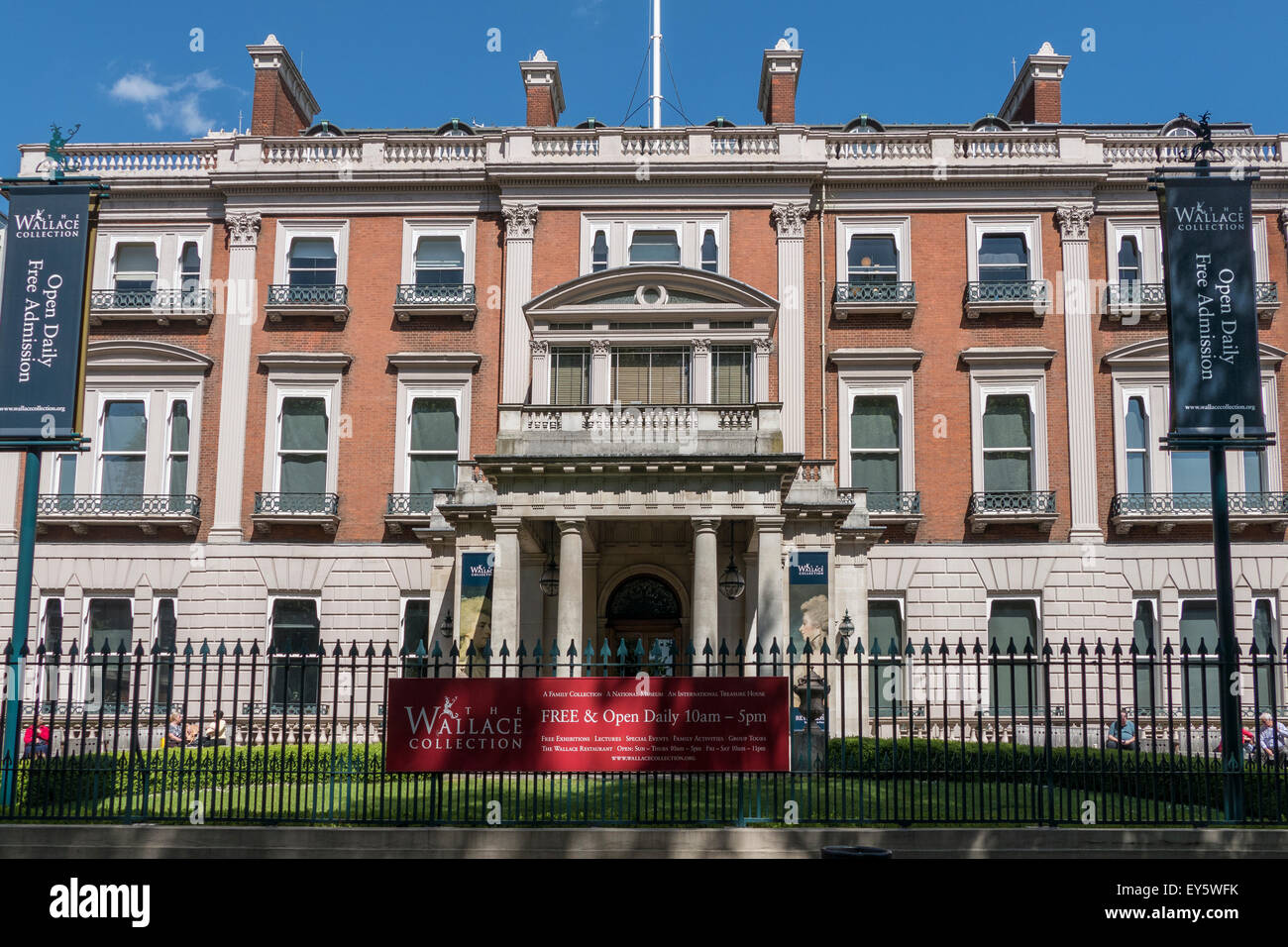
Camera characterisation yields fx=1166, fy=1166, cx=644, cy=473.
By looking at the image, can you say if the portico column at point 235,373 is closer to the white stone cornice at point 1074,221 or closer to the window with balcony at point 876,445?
the window with balcony at point 876,445

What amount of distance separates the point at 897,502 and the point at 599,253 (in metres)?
10.6

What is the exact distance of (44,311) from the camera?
59.2 ft

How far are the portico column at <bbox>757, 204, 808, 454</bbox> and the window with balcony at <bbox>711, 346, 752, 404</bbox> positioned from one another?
39.0 inches

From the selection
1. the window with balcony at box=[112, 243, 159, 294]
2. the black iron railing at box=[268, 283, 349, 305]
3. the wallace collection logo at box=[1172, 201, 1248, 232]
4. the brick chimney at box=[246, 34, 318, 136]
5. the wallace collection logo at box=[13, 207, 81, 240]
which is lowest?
the wallace collection logo at box=[1172, 201, 1248, 232]

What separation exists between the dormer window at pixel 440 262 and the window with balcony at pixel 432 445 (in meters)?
3.40

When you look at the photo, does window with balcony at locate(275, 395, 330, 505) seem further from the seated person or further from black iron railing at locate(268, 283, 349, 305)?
the seated person

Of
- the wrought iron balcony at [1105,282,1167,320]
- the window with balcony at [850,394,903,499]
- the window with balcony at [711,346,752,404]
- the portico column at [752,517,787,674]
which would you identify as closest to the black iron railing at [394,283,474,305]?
the window with balcony at [711,346,752,404]

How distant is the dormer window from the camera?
3238 centimetres

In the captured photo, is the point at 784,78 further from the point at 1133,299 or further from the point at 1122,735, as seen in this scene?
the point at 1122,735

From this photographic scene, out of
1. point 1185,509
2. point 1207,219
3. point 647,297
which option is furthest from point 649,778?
point 1185,509

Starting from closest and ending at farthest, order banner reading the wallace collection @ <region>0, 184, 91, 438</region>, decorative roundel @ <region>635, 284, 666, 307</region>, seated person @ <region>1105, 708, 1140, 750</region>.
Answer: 1. seated person @ <region>1105, 708, 1140, 750</region>
2. banner reading the wallace collection @ <region>0, 184, 91, 438</region>
3. decorative roundel @ <region>635, 284, 666, 307</region>

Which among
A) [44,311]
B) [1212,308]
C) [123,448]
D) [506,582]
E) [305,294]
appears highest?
[305,294]
